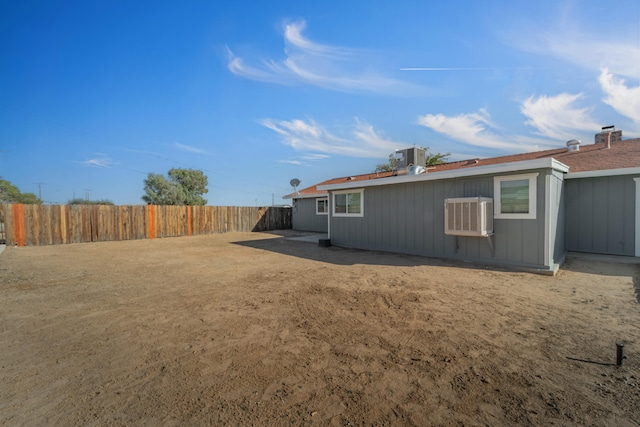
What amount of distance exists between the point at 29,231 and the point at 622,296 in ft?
58.1

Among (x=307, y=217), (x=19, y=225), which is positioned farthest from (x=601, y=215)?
(x=19, y=225)

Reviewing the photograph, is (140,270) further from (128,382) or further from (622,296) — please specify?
(622,296)

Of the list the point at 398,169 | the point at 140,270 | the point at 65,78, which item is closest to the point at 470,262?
the point at 398,169

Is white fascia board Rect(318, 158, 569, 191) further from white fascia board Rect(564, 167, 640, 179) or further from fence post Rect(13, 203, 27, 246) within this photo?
fence post Rect(13, 203, 27, 246)

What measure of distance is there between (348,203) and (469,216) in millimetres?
4372

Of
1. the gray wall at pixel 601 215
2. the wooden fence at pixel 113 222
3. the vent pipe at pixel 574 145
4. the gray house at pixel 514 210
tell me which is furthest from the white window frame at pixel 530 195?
the wooden fence at pixel 113 222

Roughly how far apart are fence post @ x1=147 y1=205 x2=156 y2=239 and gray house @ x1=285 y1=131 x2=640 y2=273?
425 inches

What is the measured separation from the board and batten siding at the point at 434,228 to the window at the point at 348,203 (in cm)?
19

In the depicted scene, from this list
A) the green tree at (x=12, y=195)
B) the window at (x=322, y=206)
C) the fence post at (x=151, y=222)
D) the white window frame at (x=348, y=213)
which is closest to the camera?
the white window frame at (x=348, y=213)

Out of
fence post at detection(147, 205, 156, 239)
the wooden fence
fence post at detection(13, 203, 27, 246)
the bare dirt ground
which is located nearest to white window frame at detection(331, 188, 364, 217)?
the bare dirt ground

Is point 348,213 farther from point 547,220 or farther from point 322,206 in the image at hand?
point 322,206

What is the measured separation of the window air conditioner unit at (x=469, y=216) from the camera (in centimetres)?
606

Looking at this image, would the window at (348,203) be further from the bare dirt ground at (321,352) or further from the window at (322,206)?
the window at (322,206)

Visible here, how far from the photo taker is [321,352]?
2527mm
